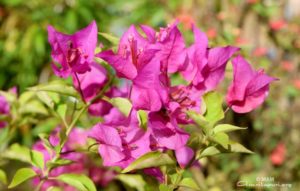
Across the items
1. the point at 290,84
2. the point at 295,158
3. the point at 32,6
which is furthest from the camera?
the point at 32,6

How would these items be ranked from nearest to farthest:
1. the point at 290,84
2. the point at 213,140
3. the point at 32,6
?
the point at 213,140 → the point at 290,84 → the point at 32,6

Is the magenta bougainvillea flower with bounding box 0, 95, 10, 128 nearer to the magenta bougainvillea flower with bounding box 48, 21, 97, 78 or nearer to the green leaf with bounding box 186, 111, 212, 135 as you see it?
the magenta bougainvillea flower with bounding box 48, 21, 97, 78

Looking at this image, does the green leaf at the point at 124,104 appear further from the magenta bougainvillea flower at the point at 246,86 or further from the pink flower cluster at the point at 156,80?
the magenta bougainvillea flower at the point at 246,86

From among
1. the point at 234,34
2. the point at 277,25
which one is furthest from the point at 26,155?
the point at 277,25

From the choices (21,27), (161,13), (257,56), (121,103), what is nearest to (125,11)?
(161,13)

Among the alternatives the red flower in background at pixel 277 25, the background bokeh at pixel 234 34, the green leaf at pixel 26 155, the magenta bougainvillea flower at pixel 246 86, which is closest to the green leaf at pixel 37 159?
the green leaf at pixel 26 155

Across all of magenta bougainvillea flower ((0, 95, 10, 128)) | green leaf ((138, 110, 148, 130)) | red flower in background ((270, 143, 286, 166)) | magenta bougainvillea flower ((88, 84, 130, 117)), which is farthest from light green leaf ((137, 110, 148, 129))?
red flower in background ((270, 143, 286, 166))

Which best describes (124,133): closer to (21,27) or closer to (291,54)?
(291,54)

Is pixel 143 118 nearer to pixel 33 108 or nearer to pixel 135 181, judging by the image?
pixel 135 181

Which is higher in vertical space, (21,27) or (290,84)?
(21,27)
